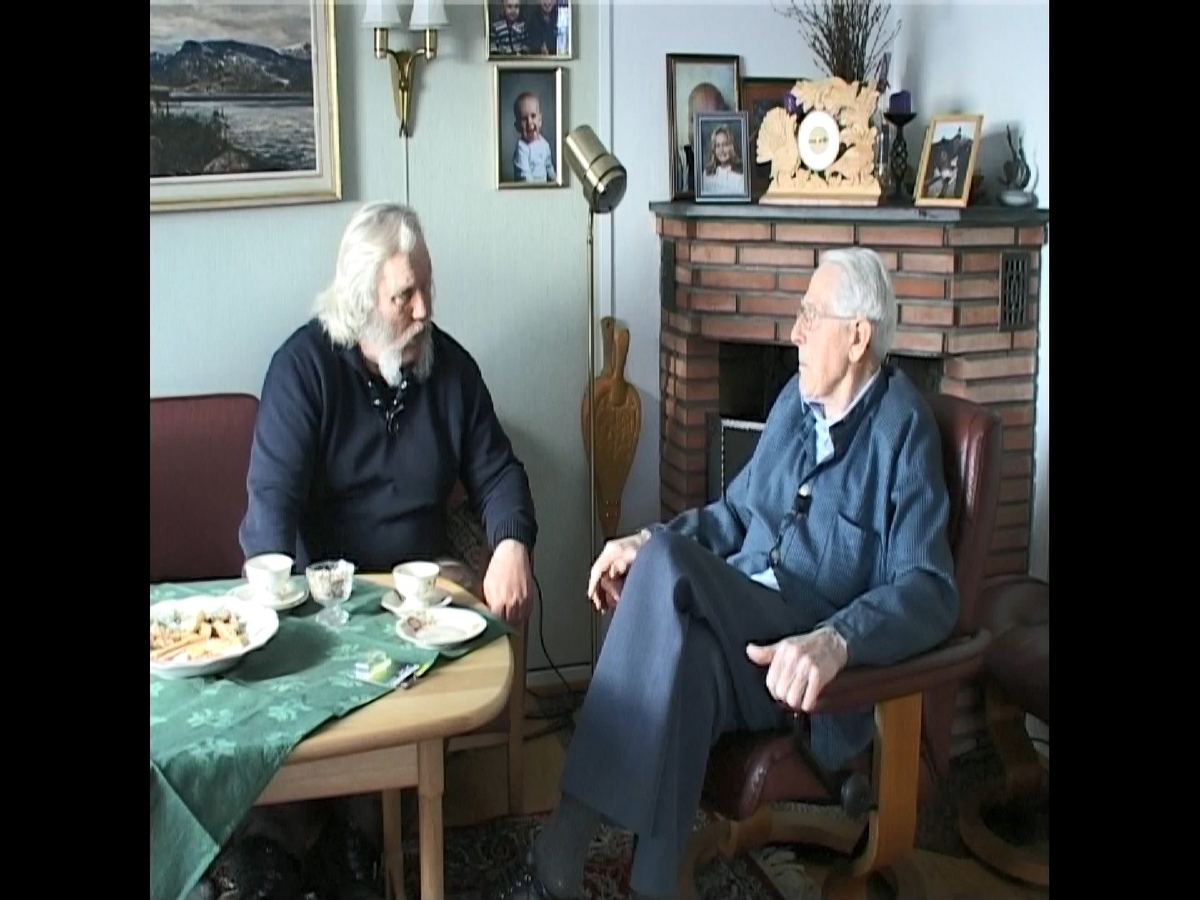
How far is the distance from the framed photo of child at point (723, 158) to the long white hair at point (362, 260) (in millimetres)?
442

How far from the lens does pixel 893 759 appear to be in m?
1.79

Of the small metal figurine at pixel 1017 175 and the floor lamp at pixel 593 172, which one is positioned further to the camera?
the small metal figurine at pixel 1017 175

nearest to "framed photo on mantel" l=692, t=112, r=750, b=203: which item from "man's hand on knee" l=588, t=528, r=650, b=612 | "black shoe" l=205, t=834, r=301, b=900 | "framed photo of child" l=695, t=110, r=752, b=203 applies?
"framed photo of child" l=695, t=110, r=752, b=203

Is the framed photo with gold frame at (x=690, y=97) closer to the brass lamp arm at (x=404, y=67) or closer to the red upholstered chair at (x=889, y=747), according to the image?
the brass lamp arm at (x=404, y=67)

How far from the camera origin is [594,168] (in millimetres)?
1878

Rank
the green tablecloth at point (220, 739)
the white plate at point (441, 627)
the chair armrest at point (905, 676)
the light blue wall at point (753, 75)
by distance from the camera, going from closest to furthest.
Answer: the green tablecloth at point (220, 739) → the white plate at point (441, 627) → the chair armrest at point (905, 676) → the light blue wall at point (753, 75)

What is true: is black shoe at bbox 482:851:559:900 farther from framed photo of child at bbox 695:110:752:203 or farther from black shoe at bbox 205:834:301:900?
framed photo of child at bbox 695:110:752:203

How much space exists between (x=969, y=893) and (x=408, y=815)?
0.80 metres

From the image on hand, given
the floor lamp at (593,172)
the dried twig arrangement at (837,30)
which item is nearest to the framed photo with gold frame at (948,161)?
the dried twig arrangement at (837,30)

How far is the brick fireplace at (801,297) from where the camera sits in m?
2.01

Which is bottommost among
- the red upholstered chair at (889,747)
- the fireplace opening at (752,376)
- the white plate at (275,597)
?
the red upholstered chair at (889,747)

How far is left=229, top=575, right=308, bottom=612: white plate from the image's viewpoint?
1663 mm
